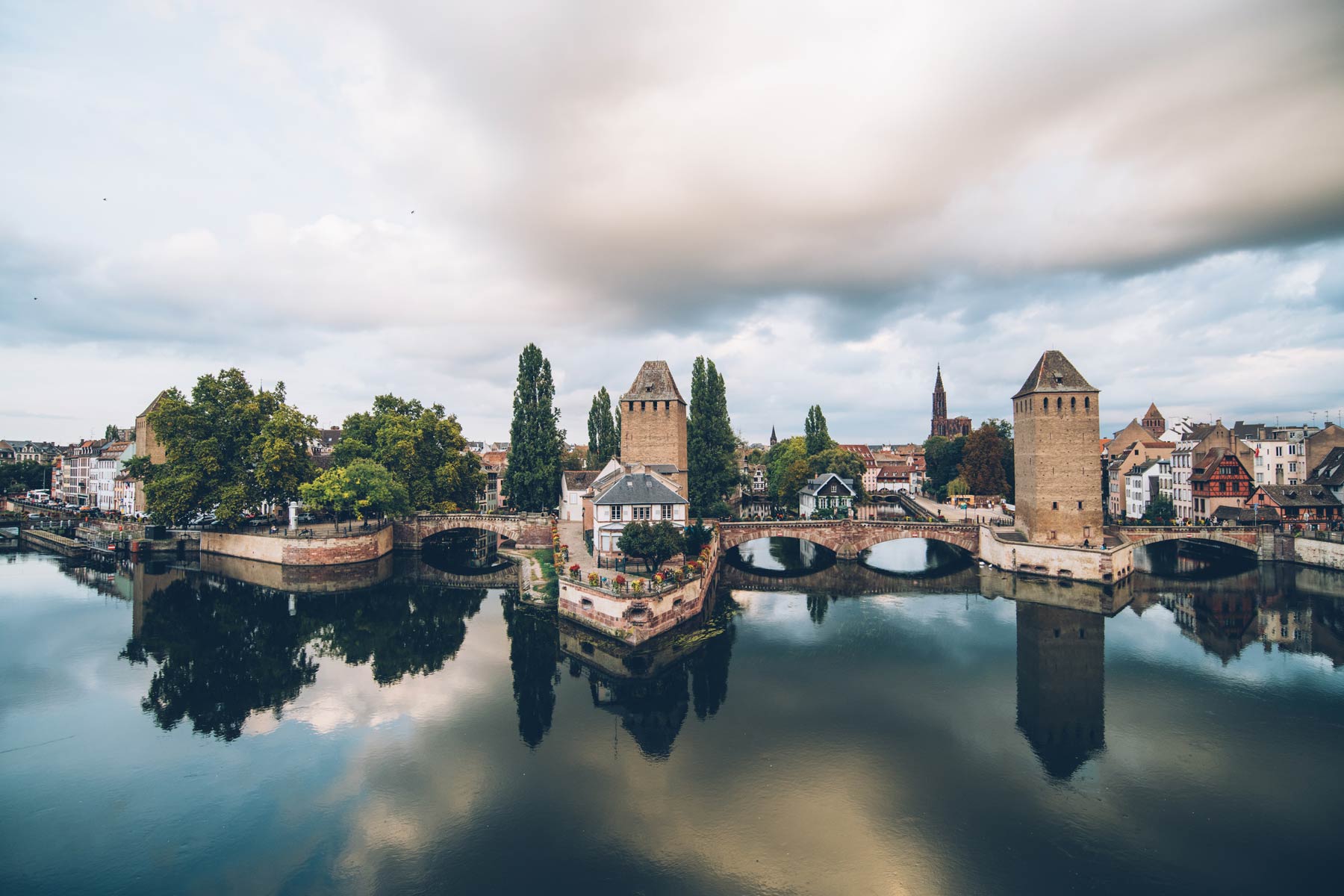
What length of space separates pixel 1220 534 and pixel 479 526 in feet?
212

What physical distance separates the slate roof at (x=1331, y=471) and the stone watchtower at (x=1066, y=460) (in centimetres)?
2641

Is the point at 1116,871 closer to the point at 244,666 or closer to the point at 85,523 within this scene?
the point at 244,666

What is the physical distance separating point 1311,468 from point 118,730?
92.2m

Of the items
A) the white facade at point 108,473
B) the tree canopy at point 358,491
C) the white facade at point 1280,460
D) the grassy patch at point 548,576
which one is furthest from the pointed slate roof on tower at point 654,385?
the white facade at point 108,473

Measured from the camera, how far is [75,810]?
17.6 meters

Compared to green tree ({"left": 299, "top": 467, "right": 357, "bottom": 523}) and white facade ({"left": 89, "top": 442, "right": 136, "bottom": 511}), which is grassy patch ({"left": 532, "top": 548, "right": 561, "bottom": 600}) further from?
white facade ({"left": 89, "top": 442, "right": 136, "bottom": 511})

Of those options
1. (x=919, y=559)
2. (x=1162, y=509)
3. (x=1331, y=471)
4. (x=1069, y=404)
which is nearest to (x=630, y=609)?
(x=1069, y=404)

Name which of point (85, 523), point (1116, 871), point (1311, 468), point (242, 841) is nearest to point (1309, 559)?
point (1311, 468)

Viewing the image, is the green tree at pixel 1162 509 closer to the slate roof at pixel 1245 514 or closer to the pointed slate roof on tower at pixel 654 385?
the slate roof at pixel 1245 514

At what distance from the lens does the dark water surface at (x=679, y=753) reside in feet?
50.8

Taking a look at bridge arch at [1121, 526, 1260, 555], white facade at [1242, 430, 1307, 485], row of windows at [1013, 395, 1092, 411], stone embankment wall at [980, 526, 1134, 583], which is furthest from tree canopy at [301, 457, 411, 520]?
white facade at [1242, 430, 1307, 485]

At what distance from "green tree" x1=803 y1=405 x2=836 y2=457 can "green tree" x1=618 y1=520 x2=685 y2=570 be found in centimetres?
5204

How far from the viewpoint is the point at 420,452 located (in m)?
61.4

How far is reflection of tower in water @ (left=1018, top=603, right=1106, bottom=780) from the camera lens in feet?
70.8
